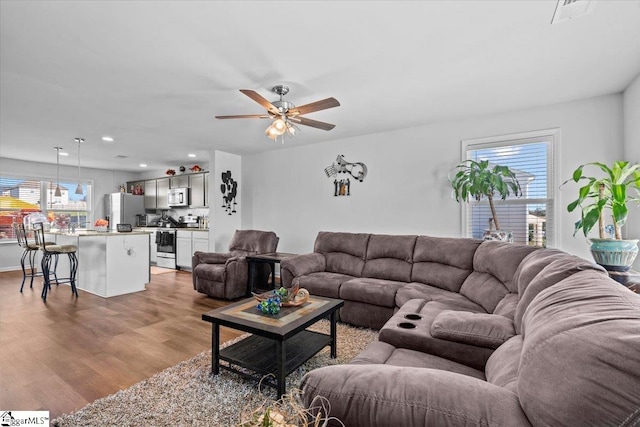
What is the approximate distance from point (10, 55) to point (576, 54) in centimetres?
444

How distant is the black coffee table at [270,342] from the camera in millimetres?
1959

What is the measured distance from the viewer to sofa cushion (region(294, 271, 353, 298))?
3.40 meters

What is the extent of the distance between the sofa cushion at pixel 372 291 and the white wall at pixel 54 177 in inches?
300

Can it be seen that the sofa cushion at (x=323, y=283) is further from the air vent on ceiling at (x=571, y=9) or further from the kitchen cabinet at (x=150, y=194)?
the kitchen cabinet at (x=150, y=194)

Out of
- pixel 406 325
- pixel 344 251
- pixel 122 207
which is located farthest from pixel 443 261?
pixel 122 207

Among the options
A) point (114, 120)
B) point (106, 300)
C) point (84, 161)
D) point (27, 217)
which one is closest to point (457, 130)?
point (114, 120)

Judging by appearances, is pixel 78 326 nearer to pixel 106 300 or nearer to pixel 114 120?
pixel 106 300

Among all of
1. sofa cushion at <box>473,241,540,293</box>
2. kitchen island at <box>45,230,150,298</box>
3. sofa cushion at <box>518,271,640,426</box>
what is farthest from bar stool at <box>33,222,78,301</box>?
sofa cushion at <box>518,271,640,426</box>

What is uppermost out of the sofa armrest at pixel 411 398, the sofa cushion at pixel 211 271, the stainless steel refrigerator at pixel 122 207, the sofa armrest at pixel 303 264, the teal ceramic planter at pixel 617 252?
the stainless steel refrigerator at pixel 122 207

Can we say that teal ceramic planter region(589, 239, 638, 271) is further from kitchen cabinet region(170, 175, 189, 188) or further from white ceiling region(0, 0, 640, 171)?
kitchen cabinet region(170, 175, 189, 188)

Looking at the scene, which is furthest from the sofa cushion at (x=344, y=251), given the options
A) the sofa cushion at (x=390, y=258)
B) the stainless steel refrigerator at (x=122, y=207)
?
the stainless steel refrigerator at (x=122, y=207)

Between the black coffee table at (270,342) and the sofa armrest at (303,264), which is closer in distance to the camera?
the black coffee table at (270,342)

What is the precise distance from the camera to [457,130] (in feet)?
13.0

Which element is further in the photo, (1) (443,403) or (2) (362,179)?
(2) (362,179)
